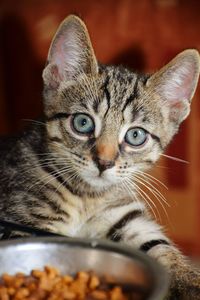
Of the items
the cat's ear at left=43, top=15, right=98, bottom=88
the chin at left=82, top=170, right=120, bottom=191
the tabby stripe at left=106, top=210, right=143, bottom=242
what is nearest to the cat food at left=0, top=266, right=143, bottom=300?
the chin at left=82, top=170, right=120, bottom=191

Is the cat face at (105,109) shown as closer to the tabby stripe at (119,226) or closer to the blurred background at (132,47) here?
the tabby stripe at (119,226)

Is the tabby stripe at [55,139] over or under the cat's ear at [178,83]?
under

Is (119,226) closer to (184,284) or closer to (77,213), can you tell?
(77,213)

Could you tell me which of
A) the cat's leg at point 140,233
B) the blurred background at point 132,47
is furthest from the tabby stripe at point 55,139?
the blurred background at point 132,47

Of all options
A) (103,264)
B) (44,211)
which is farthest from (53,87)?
(103,264)

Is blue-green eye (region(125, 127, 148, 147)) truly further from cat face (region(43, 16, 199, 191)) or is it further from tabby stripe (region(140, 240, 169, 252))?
tabby stripe (region(140, 240, 169, 252))

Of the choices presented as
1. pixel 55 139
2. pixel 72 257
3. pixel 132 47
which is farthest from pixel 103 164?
pixel 132 47
